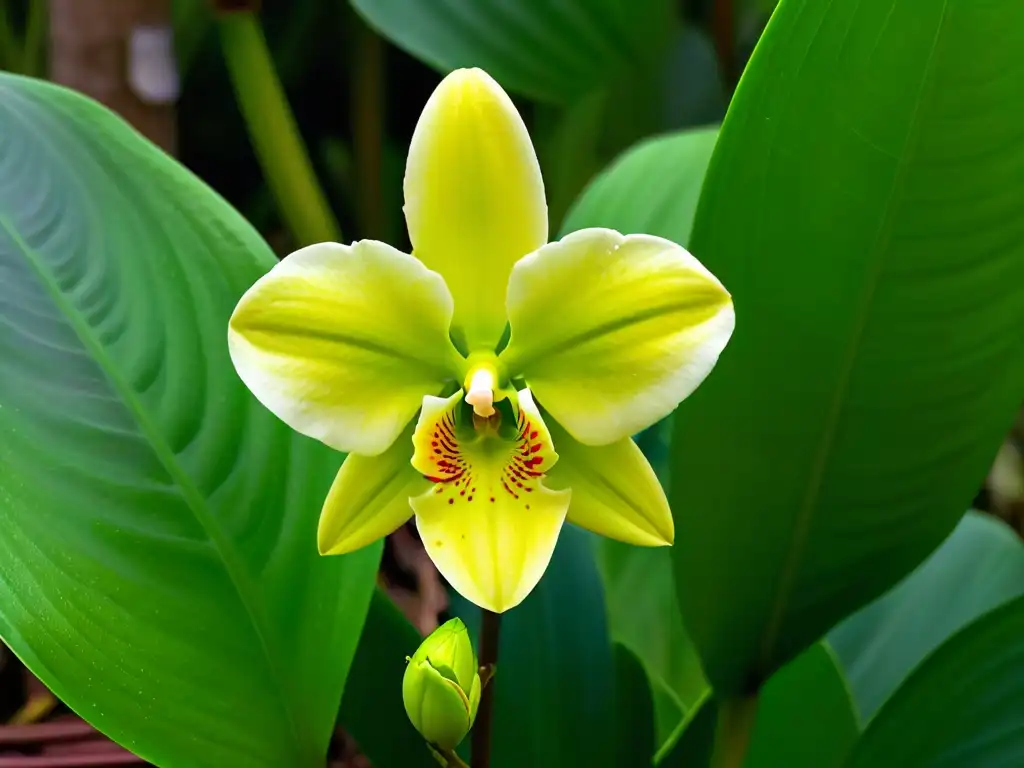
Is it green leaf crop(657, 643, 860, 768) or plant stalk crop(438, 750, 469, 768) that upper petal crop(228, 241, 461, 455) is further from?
green leaf crop(657, 643, 860, 768)

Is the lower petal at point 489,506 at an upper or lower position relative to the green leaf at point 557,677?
upper

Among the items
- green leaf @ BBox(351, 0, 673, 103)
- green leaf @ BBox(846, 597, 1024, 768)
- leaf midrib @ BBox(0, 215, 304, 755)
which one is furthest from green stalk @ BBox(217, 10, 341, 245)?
green leaf @ BBox(846, 597, 1024, 768)

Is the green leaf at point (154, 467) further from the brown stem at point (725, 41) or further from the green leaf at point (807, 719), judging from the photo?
the brown stem at point (725, 41)

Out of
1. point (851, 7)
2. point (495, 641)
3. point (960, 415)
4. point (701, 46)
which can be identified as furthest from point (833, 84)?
point (701, 46)

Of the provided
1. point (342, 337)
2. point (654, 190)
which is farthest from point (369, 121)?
point (342, 337)

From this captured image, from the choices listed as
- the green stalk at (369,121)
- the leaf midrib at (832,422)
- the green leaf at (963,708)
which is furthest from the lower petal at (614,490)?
the green stalk at (369,121)

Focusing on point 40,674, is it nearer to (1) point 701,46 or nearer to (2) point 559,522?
(2) point 559,522
